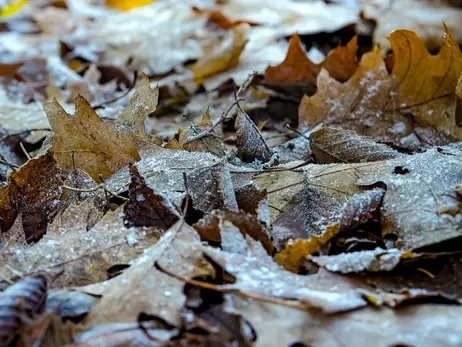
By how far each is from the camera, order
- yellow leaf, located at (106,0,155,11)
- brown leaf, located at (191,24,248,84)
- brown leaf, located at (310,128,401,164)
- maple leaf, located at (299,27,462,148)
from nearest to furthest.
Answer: brown leaf, located at (310,128,401,164)
maple leaf, located at (299,27,462,148)
brown leaf, located at (191,24,248,84)
yellow leaf, located at (106,0,155,11)

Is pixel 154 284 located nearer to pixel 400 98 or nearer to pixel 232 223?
pixel 232 223

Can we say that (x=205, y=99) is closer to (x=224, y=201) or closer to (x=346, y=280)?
(x=224, y=201)

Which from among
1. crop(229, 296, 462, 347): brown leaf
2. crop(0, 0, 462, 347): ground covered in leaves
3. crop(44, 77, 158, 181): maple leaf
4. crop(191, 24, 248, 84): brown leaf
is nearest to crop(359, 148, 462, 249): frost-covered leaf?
crop(0, 0, 462, 347): ground covered in leaves

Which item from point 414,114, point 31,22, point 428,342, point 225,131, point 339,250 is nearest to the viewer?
point 428,342

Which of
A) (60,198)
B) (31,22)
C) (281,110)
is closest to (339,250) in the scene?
(60,198)

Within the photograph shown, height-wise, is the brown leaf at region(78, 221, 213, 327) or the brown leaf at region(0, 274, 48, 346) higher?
the brown leaf at region(0, 274, 48, 346)

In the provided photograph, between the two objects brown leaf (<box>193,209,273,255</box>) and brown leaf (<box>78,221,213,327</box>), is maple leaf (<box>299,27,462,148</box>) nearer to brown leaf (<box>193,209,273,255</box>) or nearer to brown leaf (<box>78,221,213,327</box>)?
brown leaf (<box>193,209,273,255</box>)

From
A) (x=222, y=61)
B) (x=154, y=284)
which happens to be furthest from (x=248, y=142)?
(x=222, y=61)
